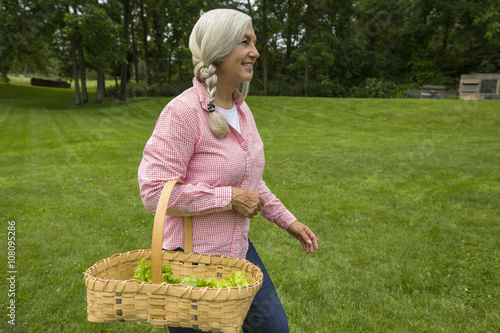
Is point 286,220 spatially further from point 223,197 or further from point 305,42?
point 305,42

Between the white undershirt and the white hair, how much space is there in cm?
18

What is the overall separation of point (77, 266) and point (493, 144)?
14890mm

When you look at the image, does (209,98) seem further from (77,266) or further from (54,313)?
(77,266)

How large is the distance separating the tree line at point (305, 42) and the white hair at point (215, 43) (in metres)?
28.7

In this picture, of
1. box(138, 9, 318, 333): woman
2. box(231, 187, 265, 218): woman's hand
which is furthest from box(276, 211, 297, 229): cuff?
box(231, 187, 265, 218): woman's hand

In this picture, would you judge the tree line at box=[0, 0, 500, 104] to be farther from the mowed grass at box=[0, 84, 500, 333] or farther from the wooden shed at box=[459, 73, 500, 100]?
the mowed grass at box=[0, 84, 500, 333]

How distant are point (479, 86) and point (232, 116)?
31.8 metres

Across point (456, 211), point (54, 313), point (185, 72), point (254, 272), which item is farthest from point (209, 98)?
point (185, 72)

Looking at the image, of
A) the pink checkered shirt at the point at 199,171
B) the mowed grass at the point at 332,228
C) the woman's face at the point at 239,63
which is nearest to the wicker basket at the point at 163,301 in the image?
the pink checkered shirt at the point at 199,171

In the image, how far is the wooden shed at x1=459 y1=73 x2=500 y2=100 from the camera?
94.4 ft

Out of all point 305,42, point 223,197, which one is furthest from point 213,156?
point 305,42

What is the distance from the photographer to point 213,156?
2.10 metres

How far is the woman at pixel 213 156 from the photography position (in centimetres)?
198

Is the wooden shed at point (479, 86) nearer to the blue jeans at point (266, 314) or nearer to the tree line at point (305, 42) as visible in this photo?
the tree line at point (305, 42)
